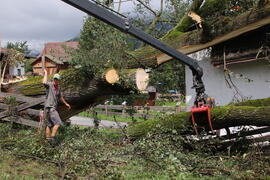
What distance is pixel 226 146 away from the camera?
641cm

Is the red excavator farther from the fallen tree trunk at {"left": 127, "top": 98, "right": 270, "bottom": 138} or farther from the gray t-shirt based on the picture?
the gray t-shirt

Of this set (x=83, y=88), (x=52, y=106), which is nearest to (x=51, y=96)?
(x=52, y=106)

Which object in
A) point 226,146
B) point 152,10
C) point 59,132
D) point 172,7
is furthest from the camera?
point 172,7

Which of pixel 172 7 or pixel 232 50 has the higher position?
pixel 172 7

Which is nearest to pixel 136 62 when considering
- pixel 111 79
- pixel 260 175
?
pixel 111 79

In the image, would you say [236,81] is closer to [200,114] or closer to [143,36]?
[200,114]

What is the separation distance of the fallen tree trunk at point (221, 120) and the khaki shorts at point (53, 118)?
1696 millimetres

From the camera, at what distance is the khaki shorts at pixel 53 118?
714 centimetres

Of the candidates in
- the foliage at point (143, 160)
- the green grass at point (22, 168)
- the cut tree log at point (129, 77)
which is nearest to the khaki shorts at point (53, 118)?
the foliage at point (143, 160)

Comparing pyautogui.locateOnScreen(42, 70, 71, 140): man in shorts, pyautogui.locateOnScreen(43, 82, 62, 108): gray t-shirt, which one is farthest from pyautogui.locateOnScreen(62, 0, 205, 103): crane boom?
pyautogui.locateOnScreen(43, 82, 62, 108): gray t-shirt

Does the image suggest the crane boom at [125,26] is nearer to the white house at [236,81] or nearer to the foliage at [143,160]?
the foliage at [143,160]

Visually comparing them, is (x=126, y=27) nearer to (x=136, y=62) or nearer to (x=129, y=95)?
(x=136, y=62)

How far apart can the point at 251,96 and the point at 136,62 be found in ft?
10.2

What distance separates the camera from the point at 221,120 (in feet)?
19.0
